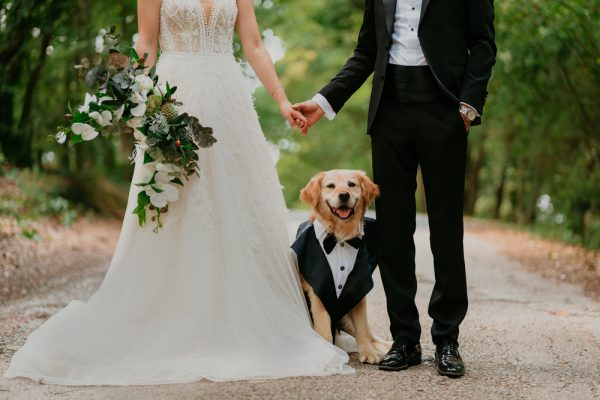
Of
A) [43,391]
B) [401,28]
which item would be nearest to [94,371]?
[43,391]

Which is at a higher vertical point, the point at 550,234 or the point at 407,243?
the point at 407,243

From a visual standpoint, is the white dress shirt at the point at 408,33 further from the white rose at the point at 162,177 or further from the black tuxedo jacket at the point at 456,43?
the white rose at the point at 162,177

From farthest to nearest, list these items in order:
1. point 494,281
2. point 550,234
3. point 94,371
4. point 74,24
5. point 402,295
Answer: point 550,234
point 74,24
point 494,281
point 402,295
point 94,371

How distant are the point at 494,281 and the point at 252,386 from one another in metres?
5.48

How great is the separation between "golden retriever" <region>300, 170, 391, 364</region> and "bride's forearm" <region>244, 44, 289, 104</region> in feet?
1.99

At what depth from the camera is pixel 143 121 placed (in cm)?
416

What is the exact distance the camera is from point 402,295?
4.48 m

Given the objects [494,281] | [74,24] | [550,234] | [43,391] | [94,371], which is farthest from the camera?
[550,234]

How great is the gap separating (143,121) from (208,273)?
996 mm

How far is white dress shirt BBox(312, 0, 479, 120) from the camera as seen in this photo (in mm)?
4246

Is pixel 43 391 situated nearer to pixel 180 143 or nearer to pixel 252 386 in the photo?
pixel 252 386

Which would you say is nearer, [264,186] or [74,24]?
[264,186]

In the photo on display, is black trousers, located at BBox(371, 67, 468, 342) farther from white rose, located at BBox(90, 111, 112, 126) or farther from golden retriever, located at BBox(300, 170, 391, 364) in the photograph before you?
white rose, located at BBox(90, 111, 112, 126)

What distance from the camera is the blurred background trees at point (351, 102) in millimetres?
9578
